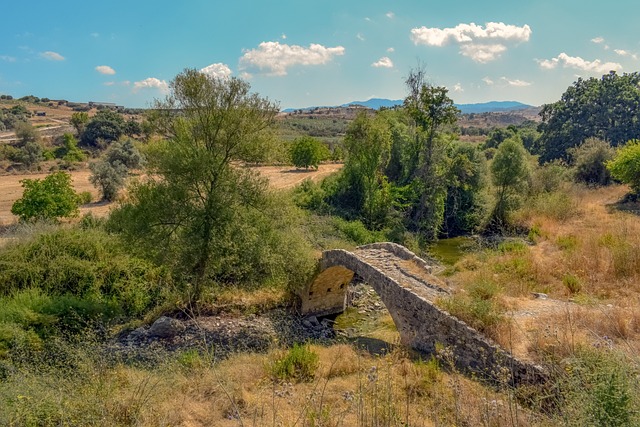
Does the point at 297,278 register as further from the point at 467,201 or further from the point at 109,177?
the point at 109,177

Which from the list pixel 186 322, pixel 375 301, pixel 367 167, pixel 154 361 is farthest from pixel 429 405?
pixel 367 167

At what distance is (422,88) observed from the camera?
25.4 m

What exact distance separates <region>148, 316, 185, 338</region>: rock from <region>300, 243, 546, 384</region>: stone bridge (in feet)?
16.1

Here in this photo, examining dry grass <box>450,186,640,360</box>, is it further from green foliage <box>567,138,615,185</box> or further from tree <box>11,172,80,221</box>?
tree <box>11,172,80,221</box>

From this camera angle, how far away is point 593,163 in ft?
107

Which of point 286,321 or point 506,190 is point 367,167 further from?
point 286,321

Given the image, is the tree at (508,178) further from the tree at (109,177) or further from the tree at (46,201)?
the tree at (46,201)

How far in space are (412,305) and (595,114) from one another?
4022 cm

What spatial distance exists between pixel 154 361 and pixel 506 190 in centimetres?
2527

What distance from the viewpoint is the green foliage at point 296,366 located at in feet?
27.2

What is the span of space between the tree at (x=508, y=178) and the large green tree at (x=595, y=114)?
16.3 metres

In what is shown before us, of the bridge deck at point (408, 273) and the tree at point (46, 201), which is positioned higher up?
the tree at point (46, 201)

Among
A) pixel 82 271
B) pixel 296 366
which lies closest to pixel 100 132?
pixel 82 271

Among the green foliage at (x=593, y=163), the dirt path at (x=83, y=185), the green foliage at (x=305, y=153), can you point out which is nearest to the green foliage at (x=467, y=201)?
the green foliage at (x=593, y=163)
